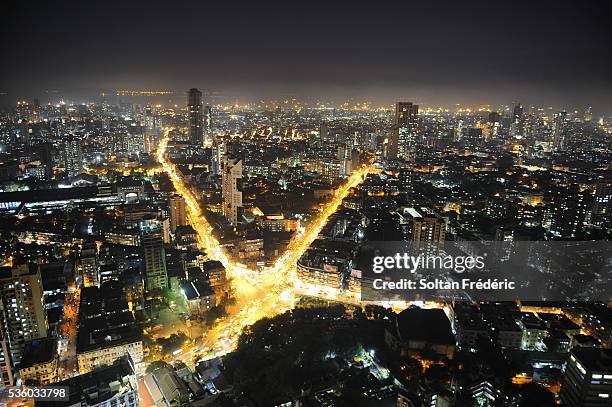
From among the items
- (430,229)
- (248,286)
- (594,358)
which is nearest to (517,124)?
(430,229)

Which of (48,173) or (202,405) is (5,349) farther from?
(48,173)

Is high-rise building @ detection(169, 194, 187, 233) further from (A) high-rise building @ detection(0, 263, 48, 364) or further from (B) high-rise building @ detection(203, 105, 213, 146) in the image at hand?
(B) high-rise building @ detection(203, 105, 213, 146)

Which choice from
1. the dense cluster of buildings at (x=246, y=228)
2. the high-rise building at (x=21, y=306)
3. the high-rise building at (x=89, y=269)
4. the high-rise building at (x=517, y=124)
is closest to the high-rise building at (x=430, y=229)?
the dense cluster of buildings at (x=246, y=228)

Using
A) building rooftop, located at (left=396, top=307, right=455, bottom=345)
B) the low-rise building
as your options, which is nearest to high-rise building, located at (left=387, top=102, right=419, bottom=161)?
building rooftop, located at (left=396, top=307, right=455, bottom=345)

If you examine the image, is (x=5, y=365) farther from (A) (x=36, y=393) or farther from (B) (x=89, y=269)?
(B) (x=89, y=269)

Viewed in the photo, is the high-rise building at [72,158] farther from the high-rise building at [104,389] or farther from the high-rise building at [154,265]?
the high-rise building at [104,389]
